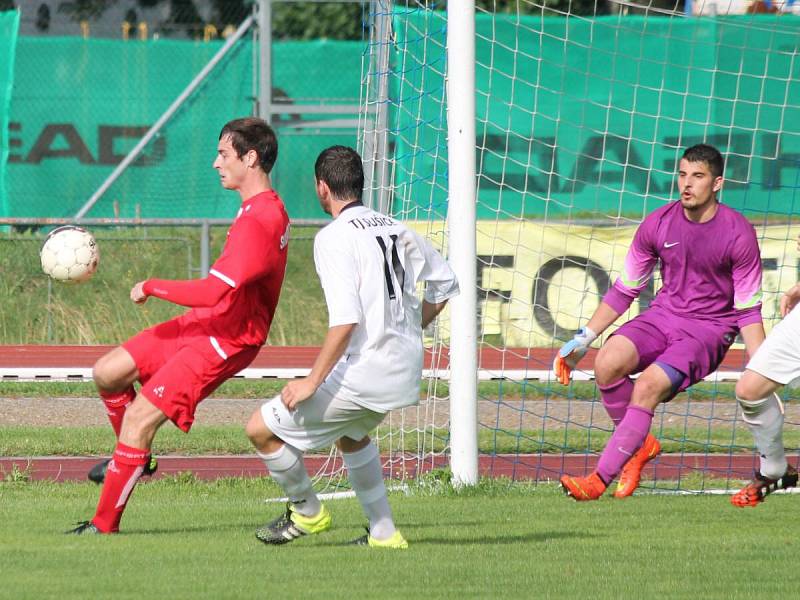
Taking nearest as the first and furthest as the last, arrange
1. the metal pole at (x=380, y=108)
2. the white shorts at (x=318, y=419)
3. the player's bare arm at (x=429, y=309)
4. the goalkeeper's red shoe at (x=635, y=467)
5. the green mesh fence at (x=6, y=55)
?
the white shorts at (x=318, y=419)
the player's bare arm at (x=429, y=309)
the goalkeeper's red shoe at (x=635, y=467)
the metal pole at (x=380, y=108)
the green mesh fence at (x=6, y=55)

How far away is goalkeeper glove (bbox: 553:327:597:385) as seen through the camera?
26.1 ft

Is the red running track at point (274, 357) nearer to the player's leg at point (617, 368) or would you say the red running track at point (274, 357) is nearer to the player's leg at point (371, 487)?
the player's leg at point (617, 368)

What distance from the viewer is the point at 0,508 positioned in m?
8.05

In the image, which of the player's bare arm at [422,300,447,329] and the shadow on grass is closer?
the player's bare arm at [422,300,447,329]

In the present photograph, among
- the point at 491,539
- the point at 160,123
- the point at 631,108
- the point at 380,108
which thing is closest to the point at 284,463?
the point at 491,539

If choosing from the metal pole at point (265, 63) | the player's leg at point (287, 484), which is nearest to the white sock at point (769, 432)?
the player's leg at point (287, 484)

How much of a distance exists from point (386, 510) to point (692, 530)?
184 centimetres

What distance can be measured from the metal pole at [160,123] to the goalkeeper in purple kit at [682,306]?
42.7 feet

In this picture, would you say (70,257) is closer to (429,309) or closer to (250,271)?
(250,271)

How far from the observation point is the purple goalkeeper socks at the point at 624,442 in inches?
293

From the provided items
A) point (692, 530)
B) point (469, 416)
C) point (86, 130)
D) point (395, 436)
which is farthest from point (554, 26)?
point (692, 530)

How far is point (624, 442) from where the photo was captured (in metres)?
7.57

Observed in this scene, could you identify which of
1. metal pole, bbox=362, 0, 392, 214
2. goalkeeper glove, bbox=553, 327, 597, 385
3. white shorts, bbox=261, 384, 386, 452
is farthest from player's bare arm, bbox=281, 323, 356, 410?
metal pole, bbox=362, 0, 392, 214

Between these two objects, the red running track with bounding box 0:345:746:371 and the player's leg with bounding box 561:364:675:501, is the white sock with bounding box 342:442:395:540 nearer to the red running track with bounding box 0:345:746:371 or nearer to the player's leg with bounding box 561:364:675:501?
the player's leg with bounding box 561:364:675:501
